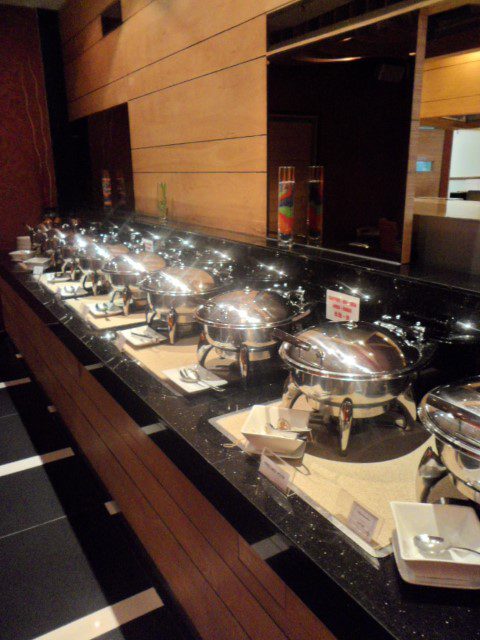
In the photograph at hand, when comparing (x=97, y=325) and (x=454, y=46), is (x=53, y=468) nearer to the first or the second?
(x=97, y=325)

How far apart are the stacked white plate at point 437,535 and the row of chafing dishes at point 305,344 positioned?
0.05 metres

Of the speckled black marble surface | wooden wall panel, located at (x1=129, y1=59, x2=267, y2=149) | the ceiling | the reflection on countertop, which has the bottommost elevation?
the speckled black marble surface

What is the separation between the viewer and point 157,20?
273cm

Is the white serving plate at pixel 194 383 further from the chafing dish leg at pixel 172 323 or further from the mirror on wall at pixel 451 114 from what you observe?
the mirror on wall at pixel 451 114

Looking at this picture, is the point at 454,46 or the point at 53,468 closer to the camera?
the point at 53,468

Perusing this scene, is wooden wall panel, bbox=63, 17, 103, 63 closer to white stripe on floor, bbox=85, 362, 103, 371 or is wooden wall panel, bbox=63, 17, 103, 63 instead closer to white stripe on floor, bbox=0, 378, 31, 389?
white stripe on floor, bbox=0, 378, 31, 389

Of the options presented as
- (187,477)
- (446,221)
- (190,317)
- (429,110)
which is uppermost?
(429,110)

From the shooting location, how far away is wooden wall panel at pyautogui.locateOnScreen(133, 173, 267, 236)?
2.21m

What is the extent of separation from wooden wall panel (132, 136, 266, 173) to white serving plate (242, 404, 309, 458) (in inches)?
52.8

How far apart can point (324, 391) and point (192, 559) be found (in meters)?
0.60

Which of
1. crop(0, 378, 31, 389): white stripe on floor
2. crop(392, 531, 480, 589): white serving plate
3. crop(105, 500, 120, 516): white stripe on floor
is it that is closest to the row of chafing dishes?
crop(392, 531, 480, 589): white serving plate

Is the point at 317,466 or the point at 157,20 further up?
the point at 157,20

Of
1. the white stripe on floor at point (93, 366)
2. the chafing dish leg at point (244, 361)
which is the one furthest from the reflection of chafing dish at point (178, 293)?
the chafing dish leg at point (244, 361)

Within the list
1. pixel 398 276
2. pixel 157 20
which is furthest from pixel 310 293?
pixel 157 20
